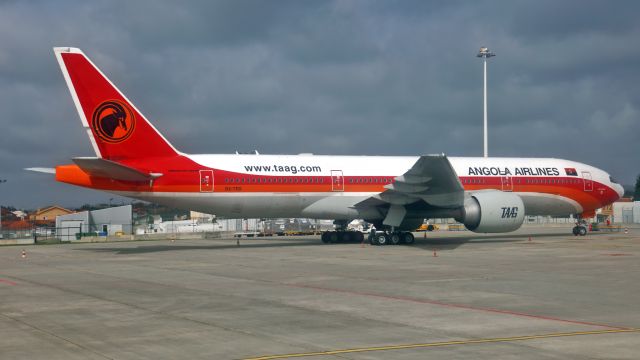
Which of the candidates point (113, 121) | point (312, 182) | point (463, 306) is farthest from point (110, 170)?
point (463, 306)

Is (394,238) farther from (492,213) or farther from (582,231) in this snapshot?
(582,231)

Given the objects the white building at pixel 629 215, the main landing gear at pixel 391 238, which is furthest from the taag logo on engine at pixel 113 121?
the white building at pixel 629 215

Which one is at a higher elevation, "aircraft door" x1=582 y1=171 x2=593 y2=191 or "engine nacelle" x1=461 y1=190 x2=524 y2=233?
"aircraft door" x1=582 y1=171 x2=593 y2=191

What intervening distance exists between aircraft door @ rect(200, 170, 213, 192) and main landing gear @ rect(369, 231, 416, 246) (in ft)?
26.7

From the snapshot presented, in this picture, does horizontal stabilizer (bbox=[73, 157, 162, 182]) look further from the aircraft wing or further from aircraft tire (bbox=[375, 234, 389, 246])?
aircraft tire (bbox=[375, 234, 389, 246])

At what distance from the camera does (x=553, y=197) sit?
126ft

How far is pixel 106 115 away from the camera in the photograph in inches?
1160

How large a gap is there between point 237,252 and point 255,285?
13217 mm

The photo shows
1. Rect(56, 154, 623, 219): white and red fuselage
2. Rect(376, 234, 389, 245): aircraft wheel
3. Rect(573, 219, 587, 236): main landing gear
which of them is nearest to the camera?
Rect(56, 154, 623, 219): white and red fuselage

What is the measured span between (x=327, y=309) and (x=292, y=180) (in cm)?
1989

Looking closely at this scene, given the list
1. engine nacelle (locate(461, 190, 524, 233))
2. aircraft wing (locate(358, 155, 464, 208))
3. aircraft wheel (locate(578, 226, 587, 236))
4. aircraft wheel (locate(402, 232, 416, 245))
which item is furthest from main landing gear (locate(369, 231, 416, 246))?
aircraft wheel (locate(578, 226, 587, 236))

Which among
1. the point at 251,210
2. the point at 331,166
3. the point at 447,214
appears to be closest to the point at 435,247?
the point at 447,214

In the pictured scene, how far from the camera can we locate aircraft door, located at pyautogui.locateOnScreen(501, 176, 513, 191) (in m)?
37.0

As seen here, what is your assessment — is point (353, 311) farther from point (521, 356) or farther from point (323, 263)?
point (323, 263)
